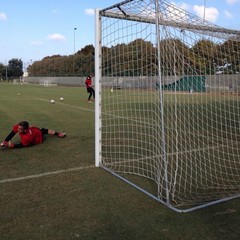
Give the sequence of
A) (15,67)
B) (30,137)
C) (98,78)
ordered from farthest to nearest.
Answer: (15,67)
(30,137)
(98,78)

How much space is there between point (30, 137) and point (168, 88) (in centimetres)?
348

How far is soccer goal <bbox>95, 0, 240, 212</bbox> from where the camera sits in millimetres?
4758

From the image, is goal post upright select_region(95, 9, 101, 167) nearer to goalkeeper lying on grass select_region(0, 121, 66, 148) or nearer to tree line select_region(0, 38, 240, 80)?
tree line select_region(0, 38, 240, 80)

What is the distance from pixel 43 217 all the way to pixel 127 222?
94 centimetres

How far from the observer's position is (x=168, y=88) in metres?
5.28

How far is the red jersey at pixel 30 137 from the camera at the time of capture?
24.2 feet

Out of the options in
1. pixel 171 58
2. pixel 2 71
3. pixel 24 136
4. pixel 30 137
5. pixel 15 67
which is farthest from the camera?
pixel 15 67

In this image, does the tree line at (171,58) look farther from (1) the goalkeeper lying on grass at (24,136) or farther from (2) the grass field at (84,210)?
(1) the goalkeeper lying on grass at (24,136)

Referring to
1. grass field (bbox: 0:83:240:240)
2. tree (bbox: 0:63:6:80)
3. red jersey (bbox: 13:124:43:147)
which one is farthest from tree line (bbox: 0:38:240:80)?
tree (bbox: 0:63:6:80)

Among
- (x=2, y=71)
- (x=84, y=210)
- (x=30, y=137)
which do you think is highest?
(x=2, y=71)

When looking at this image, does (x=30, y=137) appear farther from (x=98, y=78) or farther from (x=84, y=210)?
(x=84, y=210)

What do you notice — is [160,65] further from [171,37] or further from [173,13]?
[173,13]

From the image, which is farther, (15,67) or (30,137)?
(15,67)

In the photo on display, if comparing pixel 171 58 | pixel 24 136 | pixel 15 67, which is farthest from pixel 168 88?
pixel 15 67
